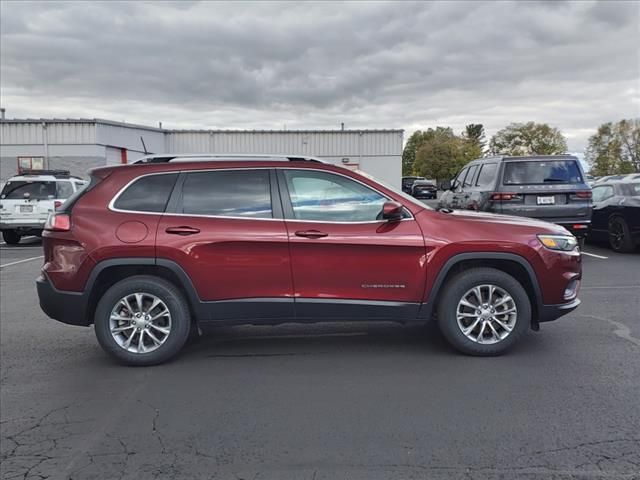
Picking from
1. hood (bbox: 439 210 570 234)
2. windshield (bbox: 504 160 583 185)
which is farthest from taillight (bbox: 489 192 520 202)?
hood (bbox: 439 210 570 234)

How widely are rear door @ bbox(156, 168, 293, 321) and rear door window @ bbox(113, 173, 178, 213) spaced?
0.29 ft

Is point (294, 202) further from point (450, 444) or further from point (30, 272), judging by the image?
point (30, 272)

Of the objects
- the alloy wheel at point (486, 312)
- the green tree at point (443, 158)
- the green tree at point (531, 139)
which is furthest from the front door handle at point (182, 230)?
the green tree at point (531, 139)

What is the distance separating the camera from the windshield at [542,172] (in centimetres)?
975

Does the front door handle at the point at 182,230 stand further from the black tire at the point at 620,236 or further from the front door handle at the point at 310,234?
the black tire at the point at 620,236

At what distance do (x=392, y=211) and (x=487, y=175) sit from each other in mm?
6545


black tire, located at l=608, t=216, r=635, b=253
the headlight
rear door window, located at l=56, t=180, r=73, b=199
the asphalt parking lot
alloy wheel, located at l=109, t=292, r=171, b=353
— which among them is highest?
rear door window, located at l=56, t=180, r=73, b=199

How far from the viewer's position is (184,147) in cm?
3105

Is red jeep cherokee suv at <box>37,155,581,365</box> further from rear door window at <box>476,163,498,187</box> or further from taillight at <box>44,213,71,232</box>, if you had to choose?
rear door window at <box>476,163,498,187</box>

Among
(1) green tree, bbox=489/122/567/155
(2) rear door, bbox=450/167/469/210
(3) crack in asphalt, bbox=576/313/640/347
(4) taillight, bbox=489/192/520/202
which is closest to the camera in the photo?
(3) crack in asphalt, bbox=576/313/640/347

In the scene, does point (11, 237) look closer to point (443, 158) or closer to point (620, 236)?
point (620, 236)

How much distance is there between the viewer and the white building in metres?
27.0

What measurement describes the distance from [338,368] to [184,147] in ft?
93.0

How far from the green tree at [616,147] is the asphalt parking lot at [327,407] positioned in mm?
80729
